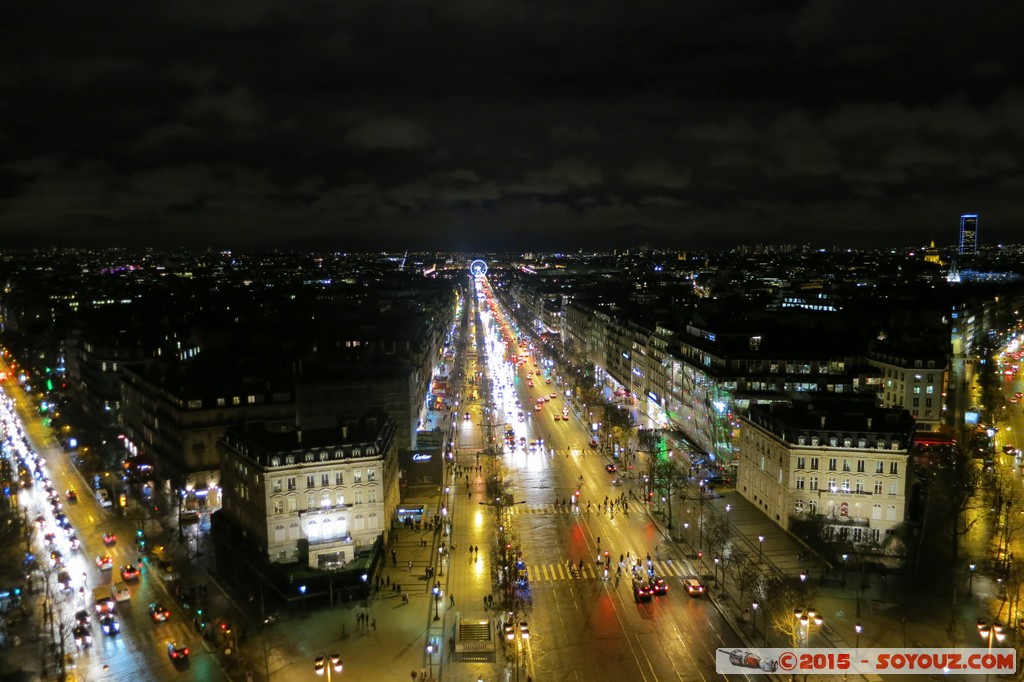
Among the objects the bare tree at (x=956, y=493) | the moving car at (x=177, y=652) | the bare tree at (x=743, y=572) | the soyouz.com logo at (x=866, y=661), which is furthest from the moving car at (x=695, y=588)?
the moving car at (x=177, y=652)

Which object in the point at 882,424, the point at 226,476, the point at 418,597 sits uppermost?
the point at 882,424

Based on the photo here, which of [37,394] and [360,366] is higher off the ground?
[360,366]

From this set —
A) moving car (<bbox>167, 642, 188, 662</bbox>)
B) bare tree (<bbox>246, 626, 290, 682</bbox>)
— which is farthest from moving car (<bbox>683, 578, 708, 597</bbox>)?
moving car (<bbox>167, 642, 188, 662</bbox>)

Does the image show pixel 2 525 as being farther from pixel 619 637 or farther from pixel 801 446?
pixel 801 446

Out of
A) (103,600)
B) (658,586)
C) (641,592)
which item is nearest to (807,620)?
(658,586)

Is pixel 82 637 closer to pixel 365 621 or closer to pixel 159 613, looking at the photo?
pixel 159 613

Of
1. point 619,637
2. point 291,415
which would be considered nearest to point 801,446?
point 619,637

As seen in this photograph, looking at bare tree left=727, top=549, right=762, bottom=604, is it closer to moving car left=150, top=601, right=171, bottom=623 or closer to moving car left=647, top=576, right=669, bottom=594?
moving car left=647, top=576, right=669, bottom=594
